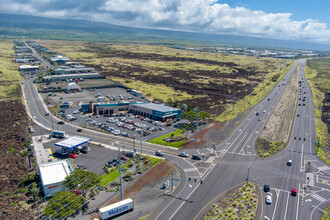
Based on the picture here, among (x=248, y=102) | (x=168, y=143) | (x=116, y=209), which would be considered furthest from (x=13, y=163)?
(x=248, y=102)

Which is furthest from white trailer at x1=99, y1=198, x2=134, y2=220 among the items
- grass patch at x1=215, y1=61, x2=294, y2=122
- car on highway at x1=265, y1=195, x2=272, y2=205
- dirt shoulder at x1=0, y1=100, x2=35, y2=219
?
grass patch at x1=215, y1=61, x2=294, y2=122

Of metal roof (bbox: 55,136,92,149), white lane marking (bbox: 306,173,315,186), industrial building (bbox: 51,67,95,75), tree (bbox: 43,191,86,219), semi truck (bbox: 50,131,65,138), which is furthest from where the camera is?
industrial building (bbox: 51,67,95,75)

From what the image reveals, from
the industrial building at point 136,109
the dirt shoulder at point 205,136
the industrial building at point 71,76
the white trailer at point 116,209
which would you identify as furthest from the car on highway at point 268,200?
the industrial building at point 71,76

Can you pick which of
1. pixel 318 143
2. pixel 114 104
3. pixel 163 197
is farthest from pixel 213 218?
pixel 114 104

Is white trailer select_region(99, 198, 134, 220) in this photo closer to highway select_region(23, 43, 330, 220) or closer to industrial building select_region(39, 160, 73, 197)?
highway select_region(23, 43, 330, 220)

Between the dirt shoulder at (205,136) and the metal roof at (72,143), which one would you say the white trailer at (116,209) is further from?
the dirt shoulder at (205,136)

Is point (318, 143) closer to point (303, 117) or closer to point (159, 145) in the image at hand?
point (303, 117)
